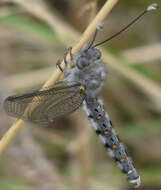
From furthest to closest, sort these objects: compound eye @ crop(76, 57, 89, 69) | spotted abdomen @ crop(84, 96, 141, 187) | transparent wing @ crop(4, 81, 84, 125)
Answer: spotted abdomen @ crop(84, 96, 141, 187) → compound eye @ crop(76, 57, 89, 69) → transparent wing @ crop(4, 81, 84, 125)

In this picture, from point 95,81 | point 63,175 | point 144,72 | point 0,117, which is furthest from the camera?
point 63,175

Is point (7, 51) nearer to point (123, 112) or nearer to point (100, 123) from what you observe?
point (123, 112)

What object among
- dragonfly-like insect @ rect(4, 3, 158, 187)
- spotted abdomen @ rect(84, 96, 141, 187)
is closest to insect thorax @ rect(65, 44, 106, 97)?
dragonfly-like insect @ rect(4, 3, 158, 187)

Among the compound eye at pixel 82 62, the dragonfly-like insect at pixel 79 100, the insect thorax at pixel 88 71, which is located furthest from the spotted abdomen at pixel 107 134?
the compound eye at pixel 82 62

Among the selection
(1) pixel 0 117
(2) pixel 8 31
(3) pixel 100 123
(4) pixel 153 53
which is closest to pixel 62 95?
(3) pixel 100 123

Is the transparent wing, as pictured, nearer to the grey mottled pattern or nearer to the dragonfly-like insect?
the dragonfly-like insect

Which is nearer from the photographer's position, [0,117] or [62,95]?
[62,95]
